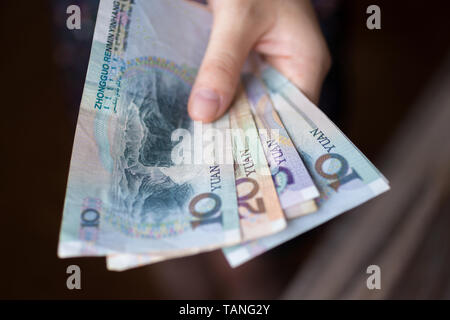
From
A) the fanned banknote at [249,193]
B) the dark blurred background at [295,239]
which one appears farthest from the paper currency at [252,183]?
the dark blurred background at [295,239]

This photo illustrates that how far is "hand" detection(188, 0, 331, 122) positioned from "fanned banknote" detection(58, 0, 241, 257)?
6 centimetres

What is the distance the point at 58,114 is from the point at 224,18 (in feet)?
3.23

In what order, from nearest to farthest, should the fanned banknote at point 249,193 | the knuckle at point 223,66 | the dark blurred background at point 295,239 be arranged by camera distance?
the fanned banknote at point 249,193 → the knuckle at point 223,66 → the dark blurred background at point 295,239

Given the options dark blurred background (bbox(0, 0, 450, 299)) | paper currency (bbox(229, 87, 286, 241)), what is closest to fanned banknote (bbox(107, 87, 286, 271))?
paper currency (bbox(229, 87, 286, 241))

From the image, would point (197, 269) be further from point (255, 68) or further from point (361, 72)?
point (361, 72)

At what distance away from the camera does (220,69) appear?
2.38 feet

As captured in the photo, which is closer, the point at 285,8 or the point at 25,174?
the point at 285,8

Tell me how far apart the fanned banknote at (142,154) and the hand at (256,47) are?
6cm

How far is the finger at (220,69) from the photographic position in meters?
0.72

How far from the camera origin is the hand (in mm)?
Answer: 730

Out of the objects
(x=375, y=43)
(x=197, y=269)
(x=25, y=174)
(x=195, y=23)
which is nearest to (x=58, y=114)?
(x=25, y=174)

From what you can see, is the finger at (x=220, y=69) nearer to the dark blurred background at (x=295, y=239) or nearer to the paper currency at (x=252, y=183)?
the paper currency at (x=252, y=183)

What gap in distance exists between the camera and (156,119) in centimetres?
73
